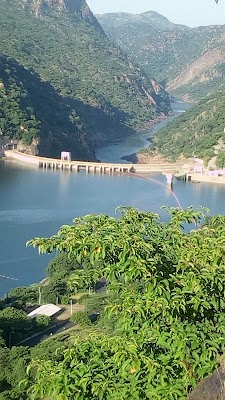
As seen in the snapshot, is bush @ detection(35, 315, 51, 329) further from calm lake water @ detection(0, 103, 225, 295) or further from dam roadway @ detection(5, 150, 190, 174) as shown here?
dam roadway @ detection(5, 150, 190, 174)

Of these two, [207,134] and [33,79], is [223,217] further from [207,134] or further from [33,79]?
[33,79]

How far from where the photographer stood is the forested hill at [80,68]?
4175cm

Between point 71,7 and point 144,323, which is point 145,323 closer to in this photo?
point 144,323

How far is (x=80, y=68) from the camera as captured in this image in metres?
48.6

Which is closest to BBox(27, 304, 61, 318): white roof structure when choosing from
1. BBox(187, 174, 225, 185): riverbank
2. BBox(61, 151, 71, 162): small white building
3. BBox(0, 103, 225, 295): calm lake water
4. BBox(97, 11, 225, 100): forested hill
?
BBox(0, 103, 225, 295): calm lake water

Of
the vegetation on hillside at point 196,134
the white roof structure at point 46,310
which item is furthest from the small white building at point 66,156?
the white roof structure at point 46,310

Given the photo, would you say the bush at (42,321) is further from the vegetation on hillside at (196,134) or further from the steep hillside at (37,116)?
the steep hillside at (37,116)

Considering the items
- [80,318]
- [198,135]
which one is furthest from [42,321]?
[198,135]

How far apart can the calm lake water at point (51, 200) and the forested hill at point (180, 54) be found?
36335 mm

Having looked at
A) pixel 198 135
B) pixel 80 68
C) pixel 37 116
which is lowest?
pixel 198 135

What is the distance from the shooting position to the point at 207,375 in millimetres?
2193

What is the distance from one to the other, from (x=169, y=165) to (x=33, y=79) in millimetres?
11986

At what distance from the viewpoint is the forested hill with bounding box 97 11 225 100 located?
221ft

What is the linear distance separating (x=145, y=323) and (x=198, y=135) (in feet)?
101
